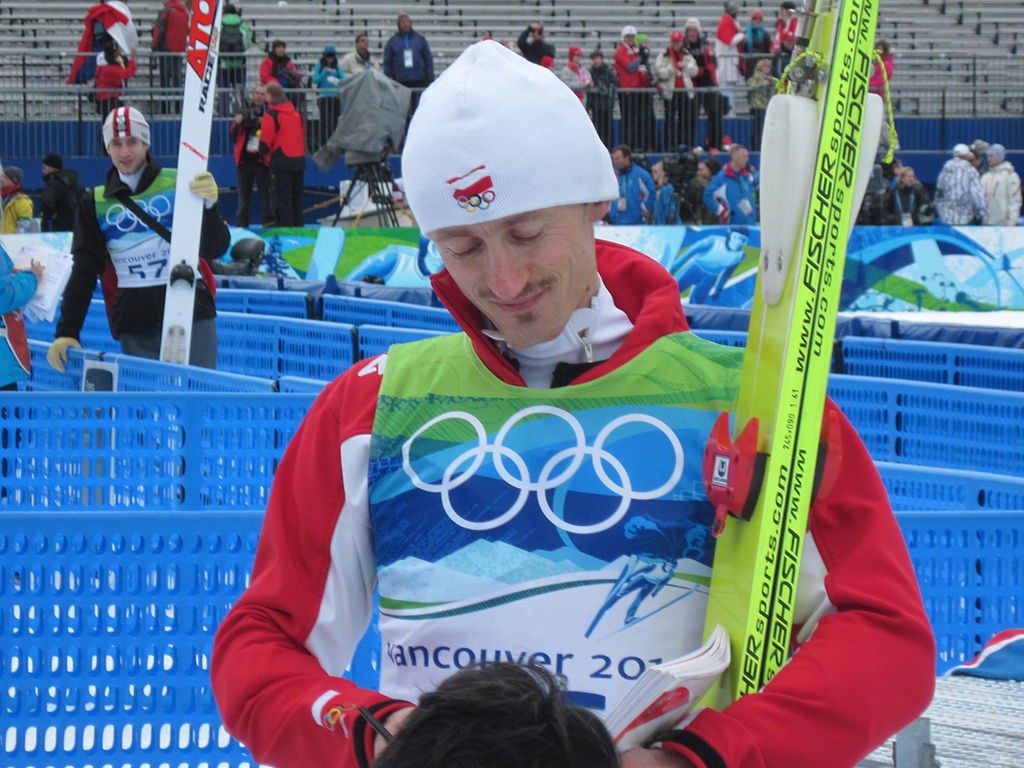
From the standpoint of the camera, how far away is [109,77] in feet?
74.4

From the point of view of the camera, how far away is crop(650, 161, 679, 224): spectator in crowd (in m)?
19.8

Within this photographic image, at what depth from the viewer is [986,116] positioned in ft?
87.6

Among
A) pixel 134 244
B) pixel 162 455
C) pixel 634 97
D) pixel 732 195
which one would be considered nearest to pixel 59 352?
pixel 134 244

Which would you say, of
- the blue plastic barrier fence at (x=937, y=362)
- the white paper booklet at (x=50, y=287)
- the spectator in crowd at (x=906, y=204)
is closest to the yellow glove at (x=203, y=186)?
the white paper booklet at (x=50, y=287)

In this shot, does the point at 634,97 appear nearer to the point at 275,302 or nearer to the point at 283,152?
the point at 283,152

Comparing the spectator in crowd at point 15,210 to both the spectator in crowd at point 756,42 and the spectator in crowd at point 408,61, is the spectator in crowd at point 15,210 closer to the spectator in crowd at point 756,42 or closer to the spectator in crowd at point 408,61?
the spectator in crowd at point 408,61

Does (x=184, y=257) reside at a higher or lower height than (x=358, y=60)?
lower

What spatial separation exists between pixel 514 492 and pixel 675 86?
22463 millimetres

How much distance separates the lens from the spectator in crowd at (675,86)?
2352 centimetres

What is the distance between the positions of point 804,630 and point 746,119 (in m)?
22.9

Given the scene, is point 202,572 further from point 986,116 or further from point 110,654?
point 986,116

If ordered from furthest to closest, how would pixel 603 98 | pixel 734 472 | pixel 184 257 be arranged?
pixel 603 98 < pixel 184 257 < pixel 734 472

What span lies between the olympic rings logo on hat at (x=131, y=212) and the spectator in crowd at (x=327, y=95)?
556 inches

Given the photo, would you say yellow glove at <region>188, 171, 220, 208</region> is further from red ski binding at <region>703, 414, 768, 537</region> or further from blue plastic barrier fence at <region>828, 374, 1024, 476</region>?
red ski binding at <region>703, 414, 768, 537</region>
